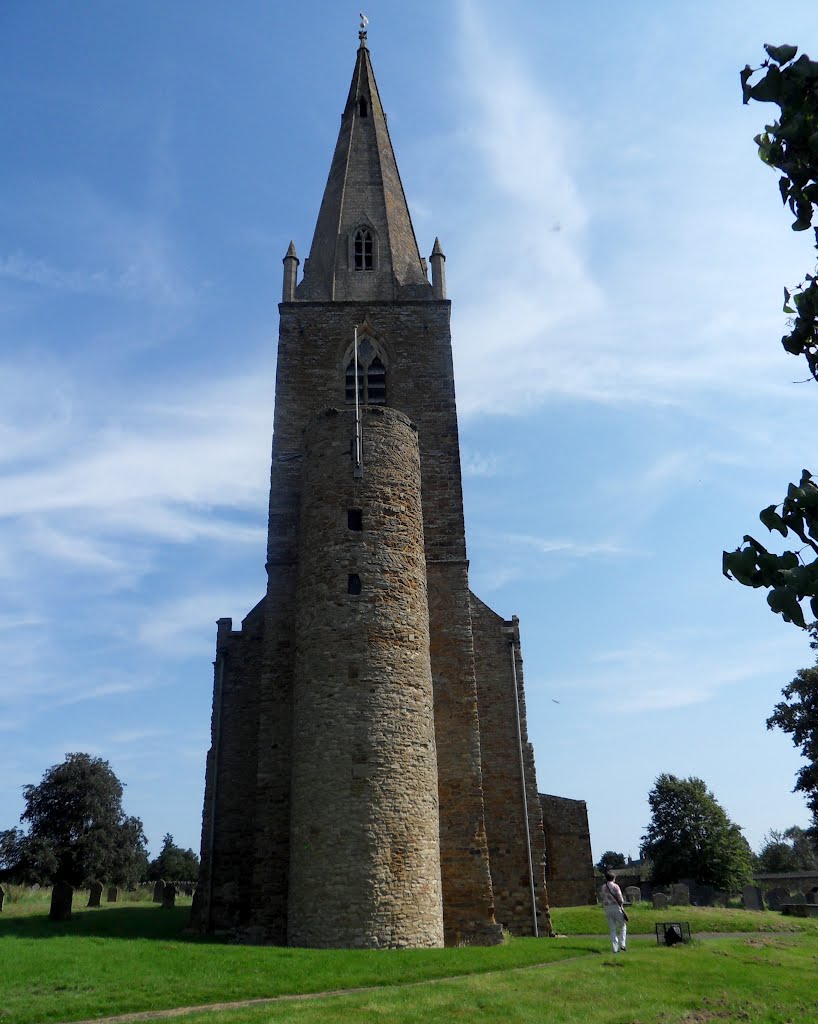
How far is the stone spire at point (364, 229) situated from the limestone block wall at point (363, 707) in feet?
26.3

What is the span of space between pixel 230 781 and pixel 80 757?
888 inches

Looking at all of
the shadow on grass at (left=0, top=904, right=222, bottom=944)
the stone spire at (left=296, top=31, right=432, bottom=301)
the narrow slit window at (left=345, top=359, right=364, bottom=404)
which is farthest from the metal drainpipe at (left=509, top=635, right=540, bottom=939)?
the stone spire at (left=296, top=31, right=432, bottom=301)

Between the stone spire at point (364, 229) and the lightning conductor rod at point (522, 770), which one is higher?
the stone spire at point (364, 229)

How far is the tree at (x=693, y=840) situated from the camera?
145 ft

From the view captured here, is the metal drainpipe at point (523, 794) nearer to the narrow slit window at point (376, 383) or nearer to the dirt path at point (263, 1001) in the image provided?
the dirt path at point (263, 1001)

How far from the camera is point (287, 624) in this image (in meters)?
22.9

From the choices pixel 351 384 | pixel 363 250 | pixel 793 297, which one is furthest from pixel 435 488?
pixel 793 297

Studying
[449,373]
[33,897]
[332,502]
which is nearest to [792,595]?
[332,502]

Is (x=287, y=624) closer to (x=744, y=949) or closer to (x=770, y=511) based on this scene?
(x=744, y=949)

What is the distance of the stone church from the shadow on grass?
4.23 feet

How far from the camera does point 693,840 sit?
148 ft

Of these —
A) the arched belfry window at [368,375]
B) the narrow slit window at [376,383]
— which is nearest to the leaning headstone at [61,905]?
the arched belfry window at [368,375]

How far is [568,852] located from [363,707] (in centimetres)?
1400

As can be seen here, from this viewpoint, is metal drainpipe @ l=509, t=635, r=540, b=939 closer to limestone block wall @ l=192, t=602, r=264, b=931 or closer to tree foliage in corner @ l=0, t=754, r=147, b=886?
limestone block wall @ l=192, t=602, r=264, b=931
